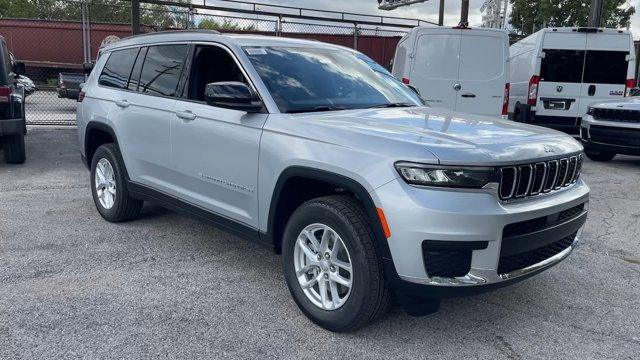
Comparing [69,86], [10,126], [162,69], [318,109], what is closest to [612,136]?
[318,109]

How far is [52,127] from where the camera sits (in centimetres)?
1229

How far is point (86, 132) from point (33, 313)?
2.68 meters

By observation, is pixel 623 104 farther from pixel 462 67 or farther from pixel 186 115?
pixel 186 115

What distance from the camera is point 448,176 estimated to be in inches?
113

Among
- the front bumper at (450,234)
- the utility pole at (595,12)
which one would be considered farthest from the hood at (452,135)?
the utility pole at (595,12)

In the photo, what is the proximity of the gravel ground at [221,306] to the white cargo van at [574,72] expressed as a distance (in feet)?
25.2

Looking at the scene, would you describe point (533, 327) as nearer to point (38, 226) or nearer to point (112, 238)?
point (112, 238)

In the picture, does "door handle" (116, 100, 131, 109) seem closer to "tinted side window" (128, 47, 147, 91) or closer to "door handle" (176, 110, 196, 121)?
"tinted side window" (128, 47, 147, 91)

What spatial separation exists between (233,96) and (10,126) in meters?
5.53

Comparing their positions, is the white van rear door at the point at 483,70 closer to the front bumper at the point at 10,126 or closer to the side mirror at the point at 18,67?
the front bumper at the point at 10,126

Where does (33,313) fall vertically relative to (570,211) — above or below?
below

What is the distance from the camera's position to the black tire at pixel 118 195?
206 inches

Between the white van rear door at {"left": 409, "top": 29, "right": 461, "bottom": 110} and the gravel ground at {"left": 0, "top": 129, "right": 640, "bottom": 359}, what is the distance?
15.0 ft

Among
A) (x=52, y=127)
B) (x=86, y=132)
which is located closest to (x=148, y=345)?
(x=86, y=132)
